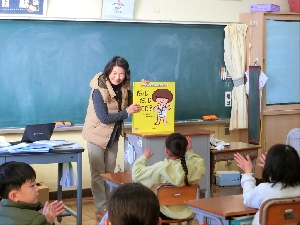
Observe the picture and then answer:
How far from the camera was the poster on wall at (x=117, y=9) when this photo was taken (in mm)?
6301

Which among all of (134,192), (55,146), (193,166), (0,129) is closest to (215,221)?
(193,166)

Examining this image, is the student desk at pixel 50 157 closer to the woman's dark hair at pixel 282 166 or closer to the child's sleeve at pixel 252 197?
the child's sleeve at pixel 252 197

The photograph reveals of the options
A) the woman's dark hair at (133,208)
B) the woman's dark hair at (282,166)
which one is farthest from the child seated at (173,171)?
the woman's dark hair at (133,208)

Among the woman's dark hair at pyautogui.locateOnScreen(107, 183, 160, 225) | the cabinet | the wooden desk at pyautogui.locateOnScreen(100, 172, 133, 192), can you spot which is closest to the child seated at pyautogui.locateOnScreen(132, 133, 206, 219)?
the wooden desk at pyautogui.locateOnScreen(100, 172, 133, 192)

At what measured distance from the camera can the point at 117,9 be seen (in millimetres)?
6355

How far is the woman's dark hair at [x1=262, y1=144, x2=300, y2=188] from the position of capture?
3271 millimetres

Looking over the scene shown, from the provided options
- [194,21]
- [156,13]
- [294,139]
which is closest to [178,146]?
[294,139]

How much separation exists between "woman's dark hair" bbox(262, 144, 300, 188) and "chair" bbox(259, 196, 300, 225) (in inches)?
5.9

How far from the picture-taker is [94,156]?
5.35m

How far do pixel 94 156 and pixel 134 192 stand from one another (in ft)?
11.6

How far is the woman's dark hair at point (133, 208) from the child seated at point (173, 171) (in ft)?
6.85

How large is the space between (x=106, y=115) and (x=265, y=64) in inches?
106

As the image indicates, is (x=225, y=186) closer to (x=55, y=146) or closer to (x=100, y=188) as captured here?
(x=100, y=188)

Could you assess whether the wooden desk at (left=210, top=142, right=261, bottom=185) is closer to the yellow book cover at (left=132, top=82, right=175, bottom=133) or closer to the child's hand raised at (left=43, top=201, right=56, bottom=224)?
the yellow book cover at (left=132, top=82, right=175, bottom=133)
